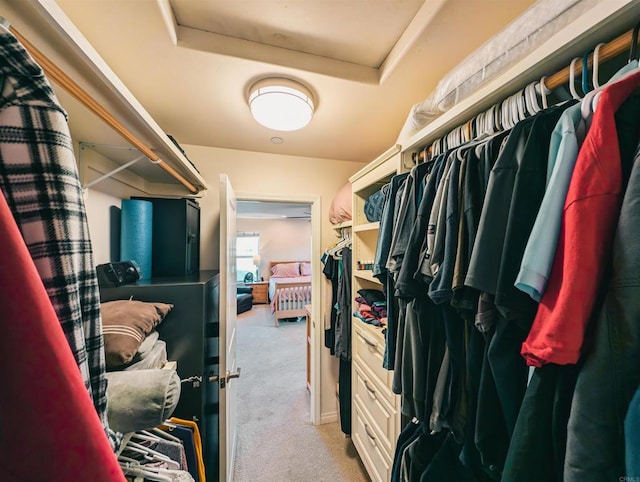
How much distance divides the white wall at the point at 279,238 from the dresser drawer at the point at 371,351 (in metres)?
5.37

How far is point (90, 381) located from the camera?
0.38 meters

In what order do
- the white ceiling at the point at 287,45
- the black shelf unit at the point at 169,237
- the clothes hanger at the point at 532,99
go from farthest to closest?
the black shelf unit at the point at 169,237, the white ceiling at the point at 287,45, the clothes hanger at the point at 532,99

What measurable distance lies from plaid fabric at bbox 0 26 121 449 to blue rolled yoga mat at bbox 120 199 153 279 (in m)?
1.11

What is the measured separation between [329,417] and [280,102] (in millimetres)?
2425

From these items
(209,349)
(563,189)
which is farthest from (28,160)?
(209,349)

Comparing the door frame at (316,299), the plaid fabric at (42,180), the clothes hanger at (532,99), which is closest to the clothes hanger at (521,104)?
the clothes hanger at (532,99)

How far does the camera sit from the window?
6547 millimetres

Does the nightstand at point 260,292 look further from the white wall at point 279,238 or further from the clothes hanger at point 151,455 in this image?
the clothes hanger at point 151,455

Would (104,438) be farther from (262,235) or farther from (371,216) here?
(262,235)

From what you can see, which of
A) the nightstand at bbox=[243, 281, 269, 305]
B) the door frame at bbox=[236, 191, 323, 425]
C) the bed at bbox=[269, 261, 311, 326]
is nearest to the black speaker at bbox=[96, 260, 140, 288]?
the door frame at bbox=[236, 191, 323, 425]

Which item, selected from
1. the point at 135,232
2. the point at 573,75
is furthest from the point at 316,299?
the point at 573,75

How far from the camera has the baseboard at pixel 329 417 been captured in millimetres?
2059

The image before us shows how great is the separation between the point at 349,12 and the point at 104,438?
1.22 metres

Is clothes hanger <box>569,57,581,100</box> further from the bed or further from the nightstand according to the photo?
the nightstand
